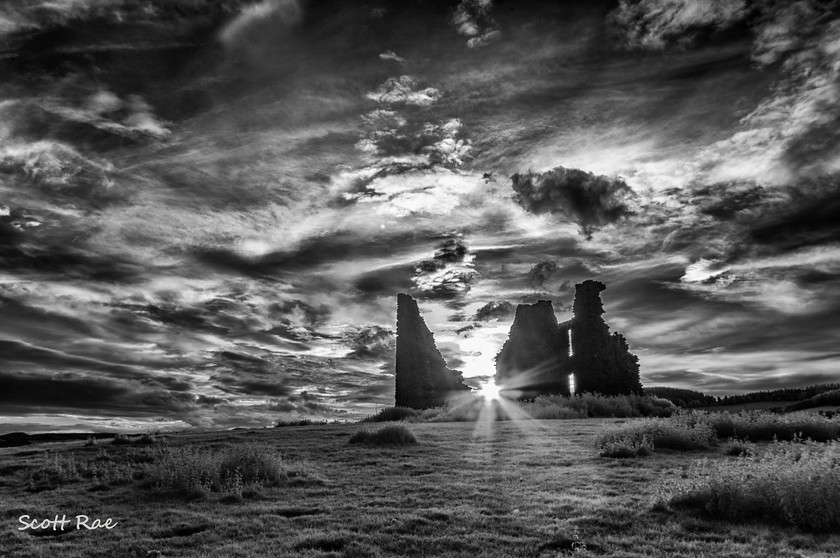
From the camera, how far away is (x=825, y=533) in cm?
863

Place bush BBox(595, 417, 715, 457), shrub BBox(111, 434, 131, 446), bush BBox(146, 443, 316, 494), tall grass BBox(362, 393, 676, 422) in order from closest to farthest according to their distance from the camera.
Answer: bush BBox(146, 443, 316, 494), bush BBox(595, 417, 715, 457), shrub BBox(111, 434, 131, 446), tall grass BBox(362, 393, 676, 422)

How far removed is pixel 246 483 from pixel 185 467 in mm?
2140

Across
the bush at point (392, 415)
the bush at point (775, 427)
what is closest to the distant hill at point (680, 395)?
the bush at point (392, 415)

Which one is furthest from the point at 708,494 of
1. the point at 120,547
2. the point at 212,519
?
the point at 120,547

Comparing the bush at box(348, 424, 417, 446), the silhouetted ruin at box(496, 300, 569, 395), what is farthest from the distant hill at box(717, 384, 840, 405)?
the bush at box(348, 424, 417, 446)

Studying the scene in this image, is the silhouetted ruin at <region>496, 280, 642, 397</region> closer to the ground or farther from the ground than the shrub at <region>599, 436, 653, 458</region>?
farther from the ground

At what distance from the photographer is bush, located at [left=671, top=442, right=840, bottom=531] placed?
29.3 feet

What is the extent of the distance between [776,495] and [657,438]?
858 cm

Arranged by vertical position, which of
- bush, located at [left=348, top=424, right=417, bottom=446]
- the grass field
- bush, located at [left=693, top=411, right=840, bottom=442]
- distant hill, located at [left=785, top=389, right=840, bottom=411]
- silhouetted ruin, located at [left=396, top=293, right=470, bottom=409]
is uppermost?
silhouetted ruin, located at [left=396, top=293, right=470, bottom=409]

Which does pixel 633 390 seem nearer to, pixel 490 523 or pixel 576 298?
pixel 576 298

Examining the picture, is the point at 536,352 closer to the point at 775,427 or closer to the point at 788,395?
the point at 788,395

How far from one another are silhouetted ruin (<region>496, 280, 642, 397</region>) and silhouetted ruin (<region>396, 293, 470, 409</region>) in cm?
710

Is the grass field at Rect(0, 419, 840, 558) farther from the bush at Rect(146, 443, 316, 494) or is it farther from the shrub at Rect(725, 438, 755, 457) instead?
the shrub at Rect(725, 438, 755, 457)

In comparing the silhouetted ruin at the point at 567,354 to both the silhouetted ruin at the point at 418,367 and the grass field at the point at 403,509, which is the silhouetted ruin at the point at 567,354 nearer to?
the silhouetted ruin at the point at 418,367
